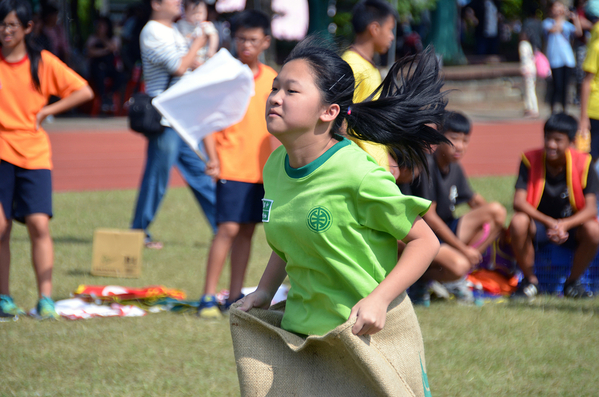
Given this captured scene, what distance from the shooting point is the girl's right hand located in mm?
2195

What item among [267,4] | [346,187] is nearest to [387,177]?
[346,187]

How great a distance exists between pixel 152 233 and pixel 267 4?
863 centimetres

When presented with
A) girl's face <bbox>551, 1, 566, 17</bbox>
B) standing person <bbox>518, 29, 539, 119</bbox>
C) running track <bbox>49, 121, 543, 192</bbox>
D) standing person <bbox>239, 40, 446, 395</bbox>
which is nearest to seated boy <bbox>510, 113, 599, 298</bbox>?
standing person <bbox>239, 40, 446, 395</bbox>

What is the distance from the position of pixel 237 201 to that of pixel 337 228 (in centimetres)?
235

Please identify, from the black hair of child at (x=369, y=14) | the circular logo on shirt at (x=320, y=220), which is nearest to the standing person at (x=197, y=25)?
the black hair of child at (x=369, y=14)

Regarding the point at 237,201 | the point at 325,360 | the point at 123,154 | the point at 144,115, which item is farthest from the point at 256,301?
the point at 123,154

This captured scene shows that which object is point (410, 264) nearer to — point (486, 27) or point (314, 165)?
point (314, 165)

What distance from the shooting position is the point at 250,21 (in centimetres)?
436

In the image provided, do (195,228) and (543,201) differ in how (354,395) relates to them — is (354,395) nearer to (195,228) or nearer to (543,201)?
(543,201)

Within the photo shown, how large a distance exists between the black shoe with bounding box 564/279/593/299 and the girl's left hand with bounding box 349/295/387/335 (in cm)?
335

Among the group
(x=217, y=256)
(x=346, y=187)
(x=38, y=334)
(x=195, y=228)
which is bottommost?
(x=195, y=228)

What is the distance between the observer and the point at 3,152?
4.14 m

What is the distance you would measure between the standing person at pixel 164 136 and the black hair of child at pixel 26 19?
1363 mm

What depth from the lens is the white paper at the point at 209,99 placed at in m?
4.34
